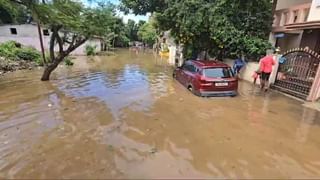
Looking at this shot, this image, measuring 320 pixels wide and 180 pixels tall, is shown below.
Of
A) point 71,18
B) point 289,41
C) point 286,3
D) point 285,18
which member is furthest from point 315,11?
point 71,18

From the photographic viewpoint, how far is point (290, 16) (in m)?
18.0

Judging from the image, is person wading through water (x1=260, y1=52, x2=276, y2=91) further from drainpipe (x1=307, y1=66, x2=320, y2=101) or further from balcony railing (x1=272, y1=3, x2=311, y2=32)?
balcony railing (x1=272, y1=3, x2=311, y2=32)

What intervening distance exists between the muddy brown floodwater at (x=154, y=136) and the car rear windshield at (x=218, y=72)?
3.40ft

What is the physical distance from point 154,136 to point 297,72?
29.9 feet

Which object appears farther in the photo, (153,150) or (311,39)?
(311,39)

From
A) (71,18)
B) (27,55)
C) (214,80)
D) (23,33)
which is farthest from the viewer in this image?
(23,33)

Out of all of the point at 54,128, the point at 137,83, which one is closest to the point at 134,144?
the point at 54,128

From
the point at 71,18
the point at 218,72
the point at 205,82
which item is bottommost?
the point at 205,82

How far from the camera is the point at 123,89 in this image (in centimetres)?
1470

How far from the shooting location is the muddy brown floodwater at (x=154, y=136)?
595 cm

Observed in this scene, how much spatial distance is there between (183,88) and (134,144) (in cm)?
822

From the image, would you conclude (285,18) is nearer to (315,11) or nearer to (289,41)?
(289,41)

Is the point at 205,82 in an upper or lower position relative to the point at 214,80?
lower

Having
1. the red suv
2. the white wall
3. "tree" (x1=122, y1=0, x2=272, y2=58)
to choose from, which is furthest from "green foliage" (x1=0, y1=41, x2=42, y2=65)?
the white wall
